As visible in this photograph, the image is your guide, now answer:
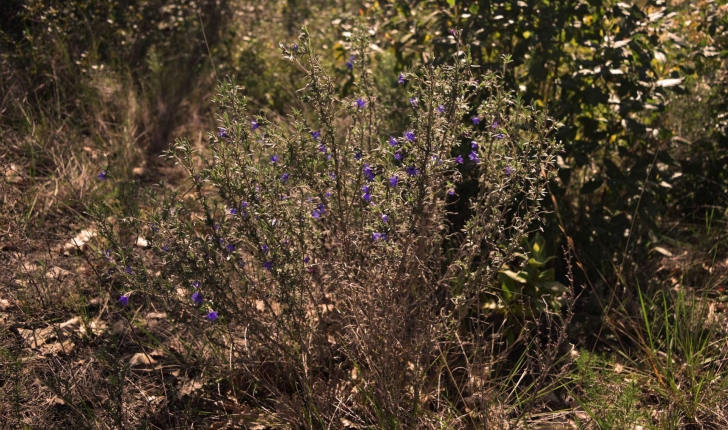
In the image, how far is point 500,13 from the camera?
136 inches

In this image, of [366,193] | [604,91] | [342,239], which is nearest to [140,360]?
[342,239]

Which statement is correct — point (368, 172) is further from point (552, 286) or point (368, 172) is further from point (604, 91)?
point (604, 91)

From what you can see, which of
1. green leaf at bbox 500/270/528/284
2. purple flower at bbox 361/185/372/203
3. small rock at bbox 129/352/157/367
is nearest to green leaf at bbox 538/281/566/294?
green leaf at bbox 500/270/528/284

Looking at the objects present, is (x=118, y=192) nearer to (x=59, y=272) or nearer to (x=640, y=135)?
(x=59, y=272)

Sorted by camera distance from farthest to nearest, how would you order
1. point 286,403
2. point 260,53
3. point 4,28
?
point 260,53, point 4,28, point 286,403

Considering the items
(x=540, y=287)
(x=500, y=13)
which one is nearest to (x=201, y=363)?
(x=540, y=287)

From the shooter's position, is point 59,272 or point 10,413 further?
point 59,272

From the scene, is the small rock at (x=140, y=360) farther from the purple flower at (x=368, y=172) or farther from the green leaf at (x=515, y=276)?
the green leaf at (x=515, y=276)

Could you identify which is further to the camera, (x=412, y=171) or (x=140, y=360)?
(x=140, y=360)

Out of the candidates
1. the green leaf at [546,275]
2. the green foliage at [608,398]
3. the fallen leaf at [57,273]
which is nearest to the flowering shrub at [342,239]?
the green foliage at [608,398]

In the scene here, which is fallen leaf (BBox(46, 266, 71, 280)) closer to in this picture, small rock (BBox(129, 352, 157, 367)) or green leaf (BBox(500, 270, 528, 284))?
small rock (BBox(129, 352, 157, 367))

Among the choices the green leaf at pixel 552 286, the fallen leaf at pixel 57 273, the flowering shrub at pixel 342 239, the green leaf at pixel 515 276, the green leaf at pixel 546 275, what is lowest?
the green leaf at pixel 552 286

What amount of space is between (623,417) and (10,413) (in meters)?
2.11

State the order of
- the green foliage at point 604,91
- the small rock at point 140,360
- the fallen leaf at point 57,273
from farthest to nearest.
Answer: the green foliage at point 604,91 < the fallen leaf at point 57,273 < the small rock at point 140,360
